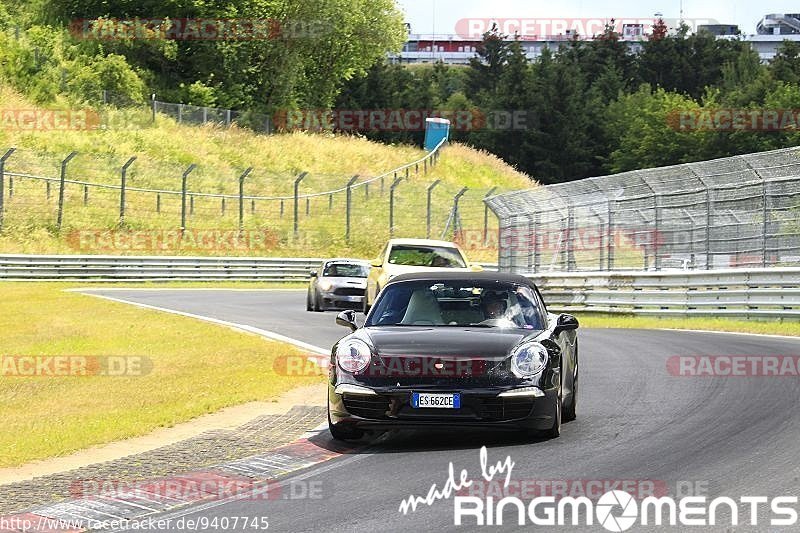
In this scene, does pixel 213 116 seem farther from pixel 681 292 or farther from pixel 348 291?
pixel 681 292

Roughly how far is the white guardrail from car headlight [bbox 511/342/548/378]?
1357 centimetres

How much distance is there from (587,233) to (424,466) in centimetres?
2279

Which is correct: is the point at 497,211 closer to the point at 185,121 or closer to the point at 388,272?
the point at 388,272

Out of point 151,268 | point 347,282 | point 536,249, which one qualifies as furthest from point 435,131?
point 347,282

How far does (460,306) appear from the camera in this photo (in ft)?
37.3

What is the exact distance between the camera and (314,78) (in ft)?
267

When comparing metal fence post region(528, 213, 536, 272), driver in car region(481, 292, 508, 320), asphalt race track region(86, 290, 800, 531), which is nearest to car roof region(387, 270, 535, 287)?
driver in car region(481, 292, 508, 320)

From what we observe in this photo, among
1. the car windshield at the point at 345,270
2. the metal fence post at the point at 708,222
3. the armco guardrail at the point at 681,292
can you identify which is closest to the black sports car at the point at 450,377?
the armco guardrail at the point at 681,292

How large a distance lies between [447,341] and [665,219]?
1830 cm

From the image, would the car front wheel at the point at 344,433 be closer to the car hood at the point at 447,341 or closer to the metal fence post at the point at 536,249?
the car hood at the point at 447,341

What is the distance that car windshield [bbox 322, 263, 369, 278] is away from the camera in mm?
29672

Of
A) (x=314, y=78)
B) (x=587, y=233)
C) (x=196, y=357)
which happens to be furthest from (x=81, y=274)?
(x=314, y=78)

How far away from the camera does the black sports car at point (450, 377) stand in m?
9.90

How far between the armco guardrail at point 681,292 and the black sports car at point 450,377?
1334 cm
